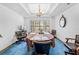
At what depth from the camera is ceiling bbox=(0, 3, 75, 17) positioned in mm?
1761

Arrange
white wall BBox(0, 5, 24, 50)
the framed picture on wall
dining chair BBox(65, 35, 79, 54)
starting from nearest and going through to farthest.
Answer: white wall BBox(0, 5, 24, 50), dining chair BBox(65, 35, 79, 54), the framed picture on wall

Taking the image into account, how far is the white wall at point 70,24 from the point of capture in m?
1.77

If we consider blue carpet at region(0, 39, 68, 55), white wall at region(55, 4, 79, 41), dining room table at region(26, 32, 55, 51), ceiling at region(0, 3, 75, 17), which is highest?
ceiling at region(0, 3, 75, 17)

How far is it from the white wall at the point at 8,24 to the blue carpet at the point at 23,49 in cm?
10

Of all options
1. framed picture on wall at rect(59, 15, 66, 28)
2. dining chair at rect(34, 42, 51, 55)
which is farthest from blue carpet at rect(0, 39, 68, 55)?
framed picture on wall at rect(59, 15, 66, 28)

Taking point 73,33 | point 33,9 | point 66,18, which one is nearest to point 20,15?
point 33,9

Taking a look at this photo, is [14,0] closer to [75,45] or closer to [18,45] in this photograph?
[18,45]

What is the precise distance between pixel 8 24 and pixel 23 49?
50cm

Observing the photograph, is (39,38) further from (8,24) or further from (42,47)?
(8,24)

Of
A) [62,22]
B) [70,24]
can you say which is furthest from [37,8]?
[70,24]

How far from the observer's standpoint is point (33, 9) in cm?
184

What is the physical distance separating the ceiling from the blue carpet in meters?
0.50

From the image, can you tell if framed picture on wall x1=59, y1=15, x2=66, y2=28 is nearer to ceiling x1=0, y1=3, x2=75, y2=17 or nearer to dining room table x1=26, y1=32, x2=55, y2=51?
ceiling x1=0, y1=3, x2=75, y2=17

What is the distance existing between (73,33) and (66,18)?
0.30 metres
